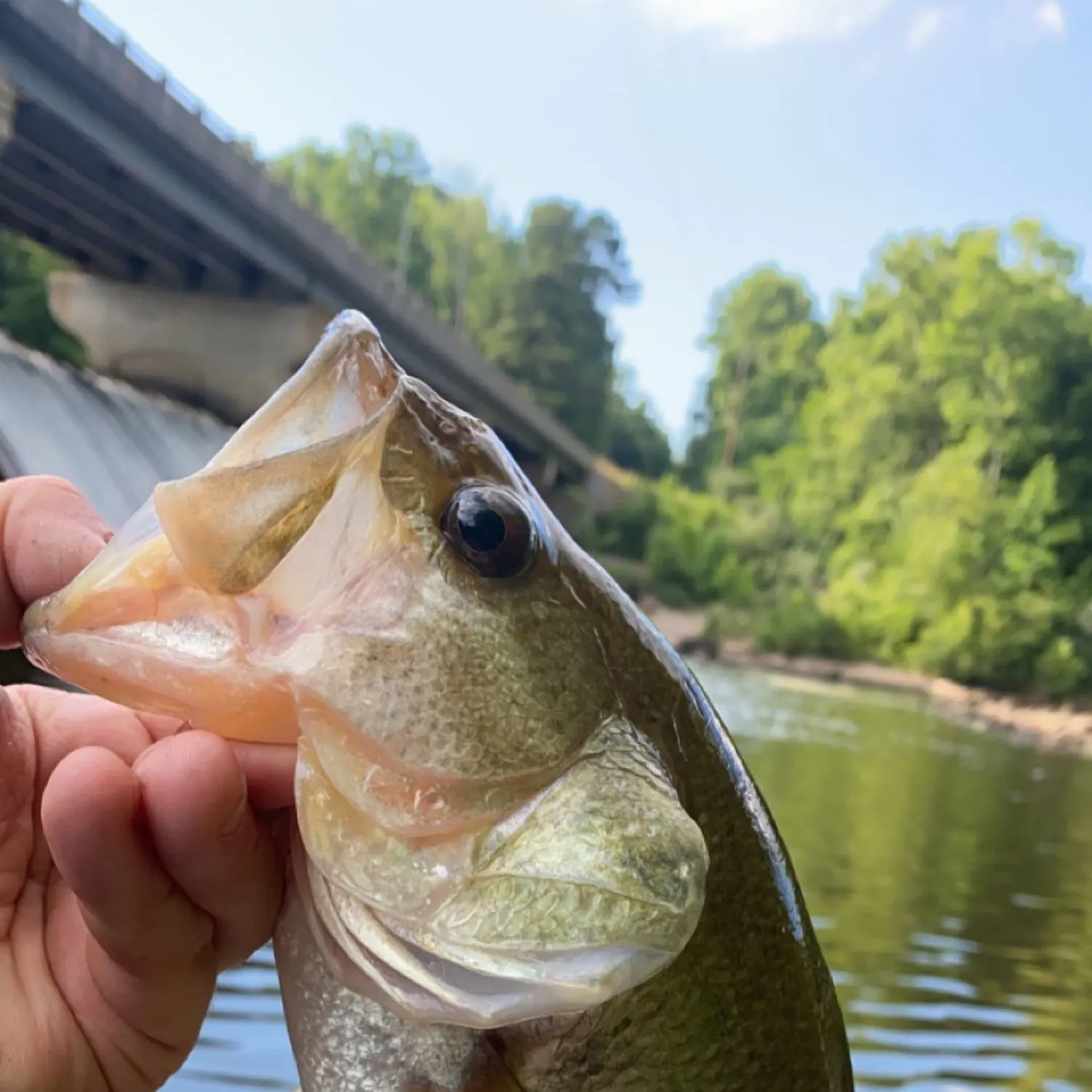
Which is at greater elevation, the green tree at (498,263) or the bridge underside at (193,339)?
the green tree at (498,263)

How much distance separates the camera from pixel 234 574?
3.04 ft

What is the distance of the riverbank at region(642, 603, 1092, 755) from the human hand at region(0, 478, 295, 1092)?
20.7 metres

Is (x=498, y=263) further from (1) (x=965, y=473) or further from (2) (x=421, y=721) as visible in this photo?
(2) (x=421, y=721)

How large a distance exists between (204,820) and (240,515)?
0.89 ft

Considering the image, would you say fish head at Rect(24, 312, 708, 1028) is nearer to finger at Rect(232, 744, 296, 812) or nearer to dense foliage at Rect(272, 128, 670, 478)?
finger at Rect(232, 744, 296, 812)

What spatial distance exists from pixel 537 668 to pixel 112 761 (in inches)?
14.9

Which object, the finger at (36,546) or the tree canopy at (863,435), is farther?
the tree canopy at (863,435)

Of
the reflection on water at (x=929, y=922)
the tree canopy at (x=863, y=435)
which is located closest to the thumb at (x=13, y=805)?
the reflection on water at (x=929, y=922)

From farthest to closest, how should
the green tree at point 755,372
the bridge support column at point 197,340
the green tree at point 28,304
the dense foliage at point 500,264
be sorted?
the green tree at point 755,372
the dense foliage at point 500,264
the green tree at point 28,304
the bridge support column at point 197,340

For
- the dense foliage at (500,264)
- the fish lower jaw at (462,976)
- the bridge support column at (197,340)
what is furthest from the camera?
the dense foliage at (500,264)

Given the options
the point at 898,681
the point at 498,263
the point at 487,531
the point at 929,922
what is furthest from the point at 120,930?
the point at 498,263

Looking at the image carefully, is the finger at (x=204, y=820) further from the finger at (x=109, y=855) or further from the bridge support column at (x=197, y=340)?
the bridge support column at (x=197, y=340)

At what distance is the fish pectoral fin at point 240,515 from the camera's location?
0.92 metres

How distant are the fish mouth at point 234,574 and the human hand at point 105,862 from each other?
67mm
